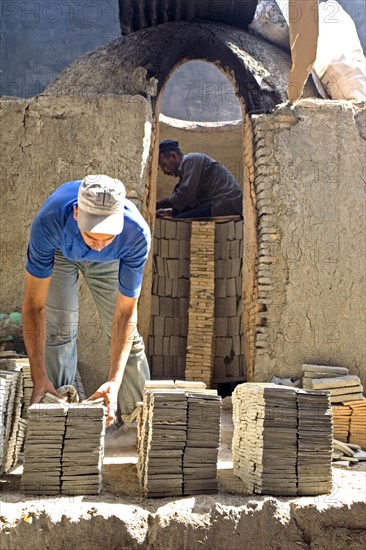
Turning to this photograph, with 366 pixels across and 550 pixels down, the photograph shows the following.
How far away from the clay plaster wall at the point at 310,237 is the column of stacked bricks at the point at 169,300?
6.82 feet

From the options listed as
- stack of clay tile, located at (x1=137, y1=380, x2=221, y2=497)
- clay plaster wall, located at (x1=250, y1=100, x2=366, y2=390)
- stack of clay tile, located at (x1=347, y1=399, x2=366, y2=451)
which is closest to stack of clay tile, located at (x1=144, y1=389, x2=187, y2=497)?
stack of clay tile, located at (x1=137, y1=380, x2=221, y2=497)

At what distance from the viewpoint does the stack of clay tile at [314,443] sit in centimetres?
380

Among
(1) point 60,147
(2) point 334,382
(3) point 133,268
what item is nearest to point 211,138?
(1) point 60,147

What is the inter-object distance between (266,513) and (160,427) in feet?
2.52

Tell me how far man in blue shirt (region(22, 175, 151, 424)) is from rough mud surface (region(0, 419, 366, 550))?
601mm

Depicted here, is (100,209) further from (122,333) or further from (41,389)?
(41,389)

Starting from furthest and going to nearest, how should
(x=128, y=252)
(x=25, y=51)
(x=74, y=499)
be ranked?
1. (x=25, y=51)
2. (x=128, y=252)
3. (x=74, y=499)

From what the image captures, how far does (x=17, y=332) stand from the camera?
19.1ft

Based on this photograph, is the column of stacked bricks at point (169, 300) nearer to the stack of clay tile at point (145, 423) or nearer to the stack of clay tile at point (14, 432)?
the stack of clay tile at point (14, 432)

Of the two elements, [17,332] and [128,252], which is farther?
[17,332]

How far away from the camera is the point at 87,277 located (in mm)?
4379

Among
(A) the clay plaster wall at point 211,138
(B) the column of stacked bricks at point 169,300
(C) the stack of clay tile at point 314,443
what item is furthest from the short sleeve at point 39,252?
(A) the clay plaster wall at point 211,138

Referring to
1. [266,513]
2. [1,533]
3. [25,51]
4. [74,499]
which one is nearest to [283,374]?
[266,513]

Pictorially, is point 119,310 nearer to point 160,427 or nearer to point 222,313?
point 160,427
